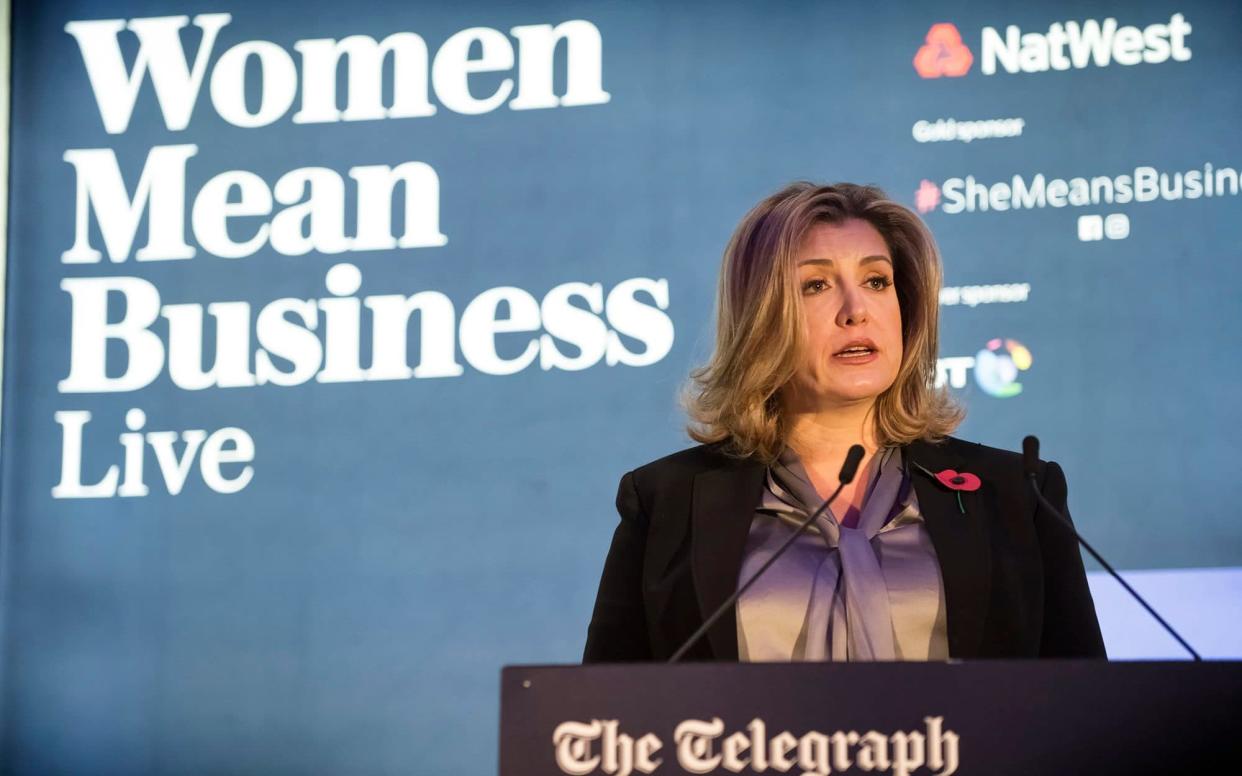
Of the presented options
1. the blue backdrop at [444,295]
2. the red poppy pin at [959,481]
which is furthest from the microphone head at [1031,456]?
the blue backdrop at [444,295]

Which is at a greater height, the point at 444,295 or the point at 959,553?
the point at 444,295

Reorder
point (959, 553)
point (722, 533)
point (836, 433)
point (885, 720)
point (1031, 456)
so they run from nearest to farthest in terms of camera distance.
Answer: point (885, 720) → point (1031, 456) → point (959, 553) → point (722, 533) → point (836, 433)

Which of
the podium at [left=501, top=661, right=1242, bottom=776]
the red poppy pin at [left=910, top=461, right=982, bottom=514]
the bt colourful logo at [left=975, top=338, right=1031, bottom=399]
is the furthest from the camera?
the bt colourful logo at [left=975, top=338, right=1031, bottom=399]

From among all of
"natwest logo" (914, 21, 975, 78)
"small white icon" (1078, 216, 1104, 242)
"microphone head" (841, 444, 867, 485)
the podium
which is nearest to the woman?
"microphone head" (841, 444, 867, 485)

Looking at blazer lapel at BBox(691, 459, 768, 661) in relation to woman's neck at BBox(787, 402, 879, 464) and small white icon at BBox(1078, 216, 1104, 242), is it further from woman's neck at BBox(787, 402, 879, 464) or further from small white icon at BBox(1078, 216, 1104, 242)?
small white icon at BBox(1078, 216, 1104, 242)

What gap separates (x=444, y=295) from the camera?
367cm

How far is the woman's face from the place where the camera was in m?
1.92

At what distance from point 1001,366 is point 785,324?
Answer: 1553 millimetres

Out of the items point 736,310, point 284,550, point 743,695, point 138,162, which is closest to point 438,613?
point 284,550

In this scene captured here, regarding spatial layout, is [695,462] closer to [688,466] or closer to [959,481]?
[688,466]

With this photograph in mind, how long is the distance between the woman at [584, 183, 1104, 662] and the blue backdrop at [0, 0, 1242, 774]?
1.38 m

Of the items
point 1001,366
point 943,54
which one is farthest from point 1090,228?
point 943,54

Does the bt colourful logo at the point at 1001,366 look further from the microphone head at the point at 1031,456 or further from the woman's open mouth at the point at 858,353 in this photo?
the microphone head at the point at 1031,456

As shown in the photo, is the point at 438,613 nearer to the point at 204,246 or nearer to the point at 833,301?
the point at 204,246
